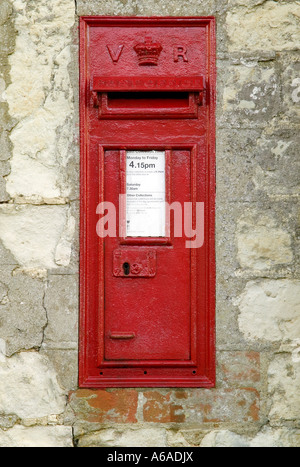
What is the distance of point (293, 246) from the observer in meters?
2.53

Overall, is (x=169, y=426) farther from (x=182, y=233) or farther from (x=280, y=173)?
(x=280, y=173)

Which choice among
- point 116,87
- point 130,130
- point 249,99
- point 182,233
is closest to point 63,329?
point 182,233

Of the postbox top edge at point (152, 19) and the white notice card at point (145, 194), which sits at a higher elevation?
the postbox top edge at point (152, 19)

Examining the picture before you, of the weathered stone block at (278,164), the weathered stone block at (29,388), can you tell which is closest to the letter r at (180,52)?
the weathered stone block at (278,164)

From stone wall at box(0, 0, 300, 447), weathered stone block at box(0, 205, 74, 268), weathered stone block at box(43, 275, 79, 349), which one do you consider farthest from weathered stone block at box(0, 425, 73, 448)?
weathered stone block at box(0, 205, 74, 268)

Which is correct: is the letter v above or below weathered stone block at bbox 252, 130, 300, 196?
above

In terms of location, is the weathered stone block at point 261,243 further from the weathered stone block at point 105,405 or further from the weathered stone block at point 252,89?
the weathered stone block at point 105,405

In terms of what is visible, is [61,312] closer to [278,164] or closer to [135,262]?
[135,262]

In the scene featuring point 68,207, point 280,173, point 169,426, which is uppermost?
point 280,173

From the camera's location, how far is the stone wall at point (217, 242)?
253cm

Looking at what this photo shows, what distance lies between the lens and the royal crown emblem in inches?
97.0

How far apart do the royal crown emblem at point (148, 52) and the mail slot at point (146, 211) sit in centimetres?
1

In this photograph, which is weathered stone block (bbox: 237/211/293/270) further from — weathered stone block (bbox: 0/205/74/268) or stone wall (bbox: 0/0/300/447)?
weathered stone block (bbox: 0/205/74/268)

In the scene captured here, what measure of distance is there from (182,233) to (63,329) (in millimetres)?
730
